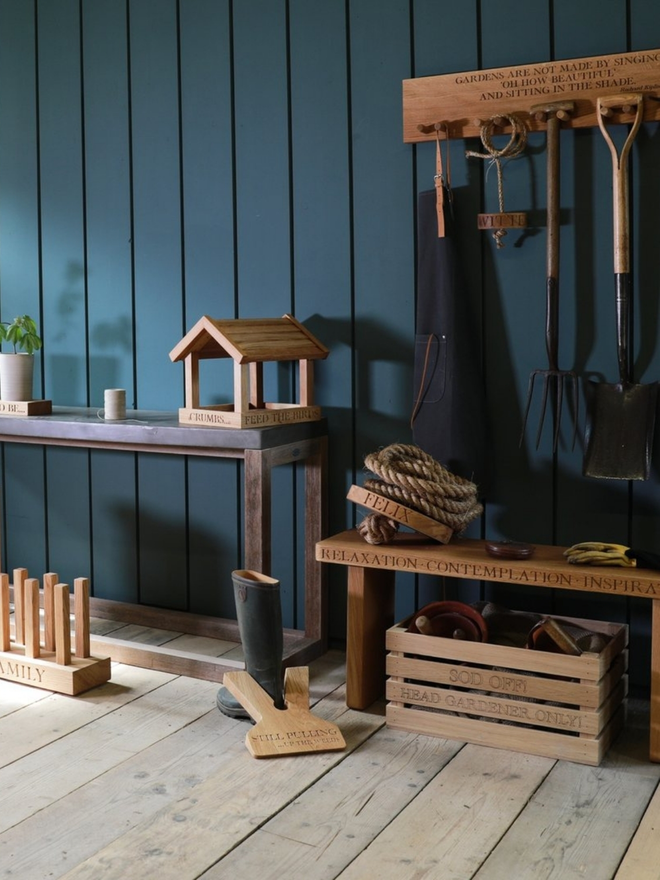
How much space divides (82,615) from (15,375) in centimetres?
87

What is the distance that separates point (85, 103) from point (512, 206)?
1.56 meters

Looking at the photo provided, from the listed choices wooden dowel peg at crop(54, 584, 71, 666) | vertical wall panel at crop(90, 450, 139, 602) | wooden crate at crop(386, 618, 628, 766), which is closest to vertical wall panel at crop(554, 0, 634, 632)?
wooden crate at crop(386, 618, 628, 766)

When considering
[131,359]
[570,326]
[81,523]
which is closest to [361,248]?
[570,326]

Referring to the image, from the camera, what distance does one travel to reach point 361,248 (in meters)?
3.03

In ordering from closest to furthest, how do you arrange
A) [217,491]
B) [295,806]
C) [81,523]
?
[295,806] < [217,491] < [81,523]

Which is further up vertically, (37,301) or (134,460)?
(37,301)

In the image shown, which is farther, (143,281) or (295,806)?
(143,281)

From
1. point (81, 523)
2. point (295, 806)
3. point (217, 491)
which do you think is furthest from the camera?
point (81, 523)

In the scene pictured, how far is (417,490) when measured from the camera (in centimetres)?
258

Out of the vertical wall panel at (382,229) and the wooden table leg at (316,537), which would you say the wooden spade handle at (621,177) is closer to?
the vertical wall panel at (382,229)

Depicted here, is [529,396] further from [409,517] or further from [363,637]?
[363,637]

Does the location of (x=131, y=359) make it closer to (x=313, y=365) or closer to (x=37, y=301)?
(x=37, y=301)

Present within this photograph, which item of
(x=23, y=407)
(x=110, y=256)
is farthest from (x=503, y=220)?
(x=23, y=407)

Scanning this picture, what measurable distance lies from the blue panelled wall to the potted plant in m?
0.29
